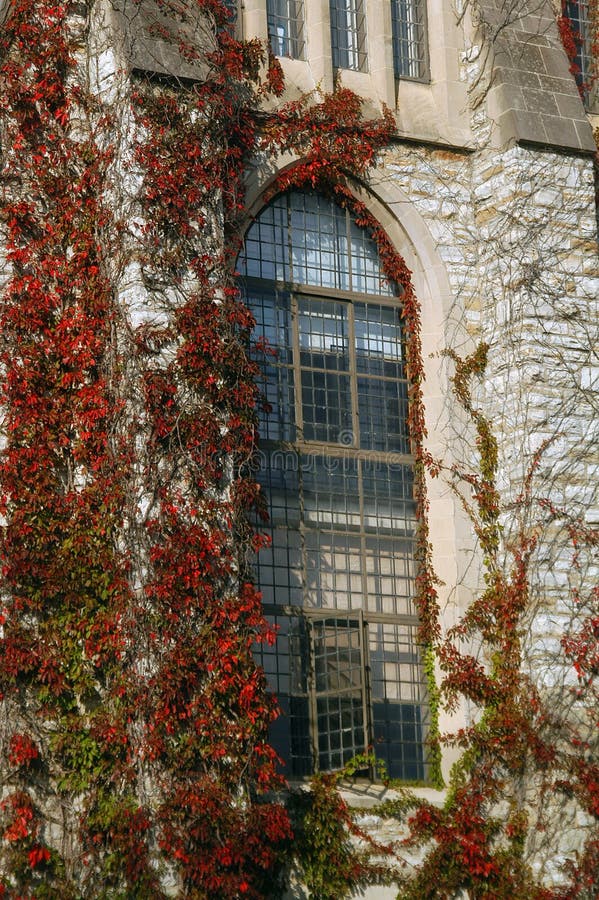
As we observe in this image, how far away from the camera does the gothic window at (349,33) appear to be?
16500 mm

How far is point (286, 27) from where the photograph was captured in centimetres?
1620

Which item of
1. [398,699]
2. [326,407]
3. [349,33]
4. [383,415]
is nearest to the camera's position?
[398,699]

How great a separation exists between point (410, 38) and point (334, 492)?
16.1ft

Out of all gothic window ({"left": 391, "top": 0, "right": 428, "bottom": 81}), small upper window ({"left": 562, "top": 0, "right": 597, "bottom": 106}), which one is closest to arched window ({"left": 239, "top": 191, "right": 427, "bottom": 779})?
gothic window ({"left": 391, "top": 0, "right": 428, "bottom": 81})

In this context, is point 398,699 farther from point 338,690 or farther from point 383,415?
point 383,415

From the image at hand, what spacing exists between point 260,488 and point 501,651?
2.70 meters

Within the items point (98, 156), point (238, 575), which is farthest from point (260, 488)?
point (98, 156)

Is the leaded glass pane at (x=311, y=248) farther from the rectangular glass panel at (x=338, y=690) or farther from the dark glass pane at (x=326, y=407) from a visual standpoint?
the rectangular glass panel at (x=338, y=690)

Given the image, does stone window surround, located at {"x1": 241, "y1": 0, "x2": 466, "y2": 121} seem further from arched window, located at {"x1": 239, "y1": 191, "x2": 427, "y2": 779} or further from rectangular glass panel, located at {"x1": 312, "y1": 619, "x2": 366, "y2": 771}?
rectangular glass panel, located at {"x1": 312, "y1": 619, "x2": 366, "y2": 771}

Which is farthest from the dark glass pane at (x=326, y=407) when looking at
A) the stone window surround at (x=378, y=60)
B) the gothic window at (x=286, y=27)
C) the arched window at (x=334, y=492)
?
the gothic window at (x=286, y=27)

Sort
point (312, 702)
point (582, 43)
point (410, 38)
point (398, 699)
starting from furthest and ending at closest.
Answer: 1. point (582, 43)
2. point (410, 38)
3. point (398, 699)
4. point (312, 702)

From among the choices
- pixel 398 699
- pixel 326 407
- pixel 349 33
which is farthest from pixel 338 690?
pixel 349 33

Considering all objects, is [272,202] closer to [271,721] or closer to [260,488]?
[260,488]

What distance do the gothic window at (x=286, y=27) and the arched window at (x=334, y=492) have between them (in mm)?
1425
